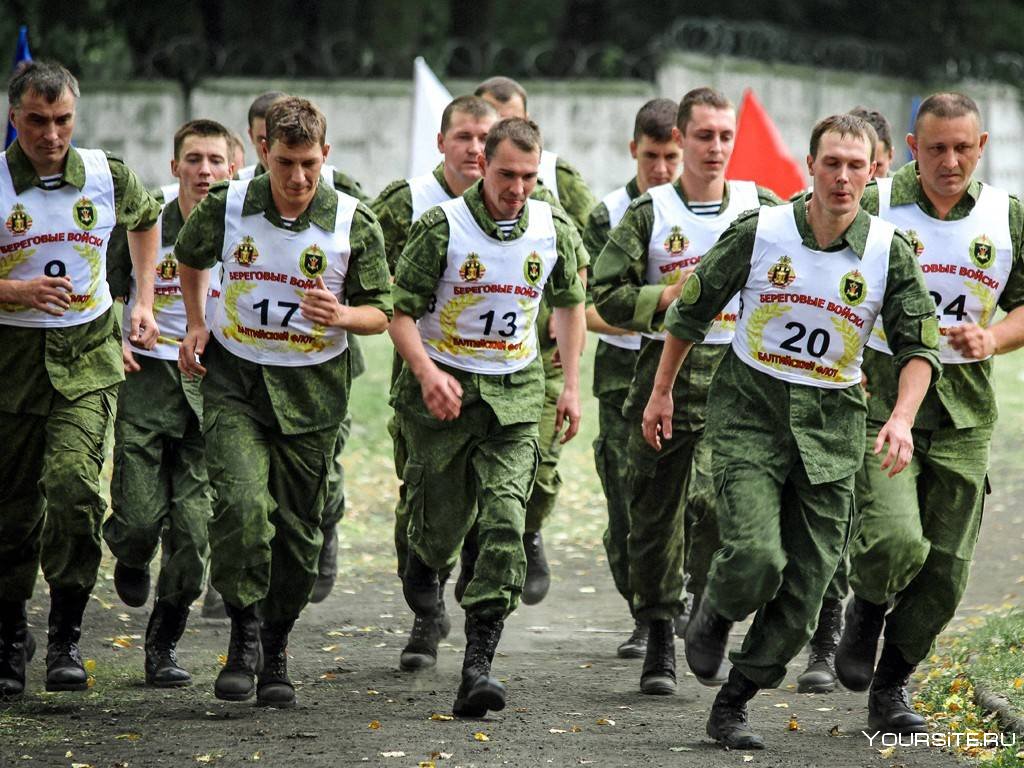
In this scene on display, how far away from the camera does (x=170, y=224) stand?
849cm

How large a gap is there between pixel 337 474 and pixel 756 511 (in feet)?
11.2

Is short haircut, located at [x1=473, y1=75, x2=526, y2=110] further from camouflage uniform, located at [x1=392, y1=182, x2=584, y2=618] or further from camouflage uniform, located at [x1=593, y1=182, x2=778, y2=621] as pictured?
camouflage uniform, located at [x1=392, y1=182, x2=584, y2=618]

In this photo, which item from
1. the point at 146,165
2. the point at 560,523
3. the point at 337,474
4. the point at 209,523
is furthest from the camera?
the point at 146,165

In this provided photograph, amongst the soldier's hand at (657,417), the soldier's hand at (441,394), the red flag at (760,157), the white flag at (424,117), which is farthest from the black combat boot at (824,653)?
the white flag at (424,117)

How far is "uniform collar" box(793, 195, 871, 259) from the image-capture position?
6.70m

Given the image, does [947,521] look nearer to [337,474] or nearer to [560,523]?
[337,474]

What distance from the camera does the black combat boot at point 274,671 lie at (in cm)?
738

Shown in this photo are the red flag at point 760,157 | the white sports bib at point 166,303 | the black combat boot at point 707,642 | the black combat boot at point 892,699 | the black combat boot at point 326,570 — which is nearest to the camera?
the black combat boot at point 707,642

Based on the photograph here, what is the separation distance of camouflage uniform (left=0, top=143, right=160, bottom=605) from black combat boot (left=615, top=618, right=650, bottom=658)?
8.73 feet

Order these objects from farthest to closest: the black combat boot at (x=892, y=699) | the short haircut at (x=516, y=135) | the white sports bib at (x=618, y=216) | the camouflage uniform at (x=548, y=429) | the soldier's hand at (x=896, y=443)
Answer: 1. the camouflage uniform at (x=548, y=429)
2. the white sports bib at (x=618, y=216)
3. the short haircut at (x=516, y=135)
4. the black combat boot at (x=892, y=699)
5. the soldier's hand at (x=896, y=443)

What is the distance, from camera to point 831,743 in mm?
6977

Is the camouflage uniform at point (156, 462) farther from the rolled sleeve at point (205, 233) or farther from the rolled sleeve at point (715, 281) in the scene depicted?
the rolled sleeve at point (715, 281)

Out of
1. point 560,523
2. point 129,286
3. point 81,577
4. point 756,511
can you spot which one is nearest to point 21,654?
point 81,577

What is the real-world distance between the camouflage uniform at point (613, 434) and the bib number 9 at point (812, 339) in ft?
6.27
